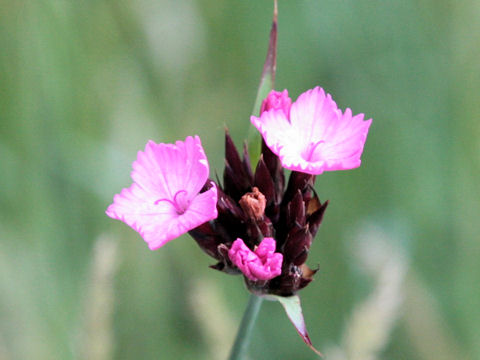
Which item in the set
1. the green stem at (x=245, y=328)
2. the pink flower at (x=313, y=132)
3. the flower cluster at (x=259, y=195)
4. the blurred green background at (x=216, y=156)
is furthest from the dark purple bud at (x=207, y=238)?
the blurred green background at (x=216, y=156)

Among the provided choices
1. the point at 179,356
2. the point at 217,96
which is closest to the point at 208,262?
the point at 179,356

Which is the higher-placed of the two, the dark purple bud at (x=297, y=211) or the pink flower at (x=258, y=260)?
the dark purple bud at (x=297, y=211)

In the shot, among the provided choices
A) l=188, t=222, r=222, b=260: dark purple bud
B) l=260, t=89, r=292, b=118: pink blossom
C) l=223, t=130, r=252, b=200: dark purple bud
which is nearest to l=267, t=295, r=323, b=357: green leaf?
l=188, t=222, r=222, b=260: dark purple bud

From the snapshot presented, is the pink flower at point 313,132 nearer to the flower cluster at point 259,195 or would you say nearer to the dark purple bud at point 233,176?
the flower cluster at point 259,195

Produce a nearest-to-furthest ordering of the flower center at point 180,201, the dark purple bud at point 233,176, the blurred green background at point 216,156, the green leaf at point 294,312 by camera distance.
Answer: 1. the green leaf at point 294,312
2. the flower center at point 180,201
3. the dark purple bud at point 233,176
4. the blurred green background at point 216,156

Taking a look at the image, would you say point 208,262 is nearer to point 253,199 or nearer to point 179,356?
point 179,356

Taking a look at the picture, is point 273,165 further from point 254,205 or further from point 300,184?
point 254,205

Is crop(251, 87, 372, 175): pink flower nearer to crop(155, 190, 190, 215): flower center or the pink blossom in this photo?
the pink blossom
